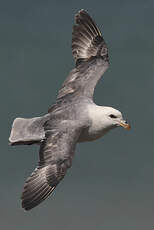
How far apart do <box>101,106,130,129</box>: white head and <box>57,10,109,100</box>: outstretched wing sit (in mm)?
1107

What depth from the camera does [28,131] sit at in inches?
600

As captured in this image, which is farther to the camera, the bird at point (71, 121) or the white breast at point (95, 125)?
the white breast at point (95, 125)

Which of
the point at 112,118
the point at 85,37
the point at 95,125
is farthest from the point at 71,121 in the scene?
the point at 85,37

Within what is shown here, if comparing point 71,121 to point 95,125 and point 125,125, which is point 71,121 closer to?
point 95,125

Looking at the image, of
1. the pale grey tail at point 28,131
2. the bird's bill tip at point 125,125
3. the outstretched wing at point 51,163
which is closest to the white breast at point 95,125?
the bird's bill tip at point 125,125

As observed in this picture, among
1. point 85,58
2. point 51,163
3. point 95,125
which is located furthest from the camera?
point 85,58

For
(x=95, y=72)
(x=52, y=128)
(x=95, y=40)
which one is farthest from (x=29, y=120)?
(x=95, y=40)

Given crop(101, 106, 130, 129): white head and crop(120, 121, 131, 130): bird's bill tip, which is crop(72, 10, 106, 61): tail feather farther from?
crop(120, 121, 131, 130): bird's bill tip

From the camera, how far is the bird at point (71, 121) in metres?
13.8

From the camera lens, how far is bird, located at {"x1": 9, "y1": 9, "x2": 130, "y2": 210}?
13750 mm

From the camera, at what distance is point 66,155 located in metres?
14.0

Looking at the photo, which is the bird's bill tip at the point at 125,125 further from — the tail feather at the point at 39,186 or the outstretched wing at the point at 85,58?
the tail feather at the point at 39,186

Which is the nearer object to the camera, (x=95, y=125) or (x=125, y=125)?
(x=95, y=125)

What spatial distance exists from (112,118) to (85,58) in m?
2.83
